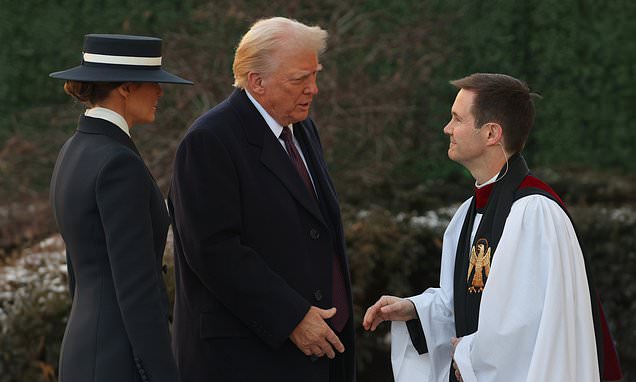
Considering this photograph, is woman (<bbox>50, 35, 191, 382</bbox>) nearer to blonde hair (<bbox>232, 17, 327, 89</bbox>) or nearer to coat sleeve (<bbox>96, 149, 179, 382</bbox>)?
coat sleeve (<bbox>96, 149, 179, 382</bbox>)

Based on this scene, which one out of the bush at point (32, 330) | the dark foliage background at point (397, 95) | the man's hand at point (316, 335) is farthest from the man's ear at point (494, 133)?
the dark foliage background at point (397, 95)

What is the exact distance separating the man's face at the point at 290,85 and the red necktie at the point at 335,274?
122 millimetres

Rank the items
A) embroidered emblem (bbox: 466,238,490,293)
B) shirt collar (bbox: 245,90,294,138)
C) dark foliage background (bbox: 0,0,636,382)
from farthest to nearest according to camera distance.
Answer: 1. dark foliage background (bbox: 0,0,636,382)
2. shirt collar (bbox: 245,90,294,138)
3. embroidered emblem (bbox: 466,238,490,293)

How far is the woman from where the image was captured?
304 centimetres

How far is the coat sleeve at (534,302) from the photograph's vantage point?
10.5 ft

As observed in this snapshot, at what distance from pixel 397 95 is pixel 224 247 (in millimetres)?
4927

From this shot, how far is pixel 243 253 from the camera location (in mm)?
3527

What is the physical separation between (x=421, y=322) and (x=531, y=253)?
0.57 meters

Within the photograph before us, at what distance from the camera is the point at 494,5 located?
345 inches

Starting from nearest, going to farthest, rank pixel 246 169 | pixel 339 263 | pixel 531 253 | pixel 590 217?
pixel 531 253
pixel 246 169
pixel 339 263
pixel 590 217

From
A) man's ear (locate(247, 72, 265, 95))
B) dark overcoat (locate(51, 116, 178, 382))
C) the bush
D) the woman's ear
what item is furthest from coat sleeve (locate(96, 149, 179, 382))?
the bush

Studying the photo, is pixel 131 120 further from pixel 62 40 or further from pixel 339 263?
pixel 62 40

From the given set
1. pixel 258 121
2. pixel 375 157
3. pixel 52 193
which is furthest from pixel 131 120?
pixel 375 157

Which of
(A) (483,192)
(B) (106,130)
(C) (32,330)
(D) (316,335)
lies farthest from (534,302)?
(C) (32,330)
